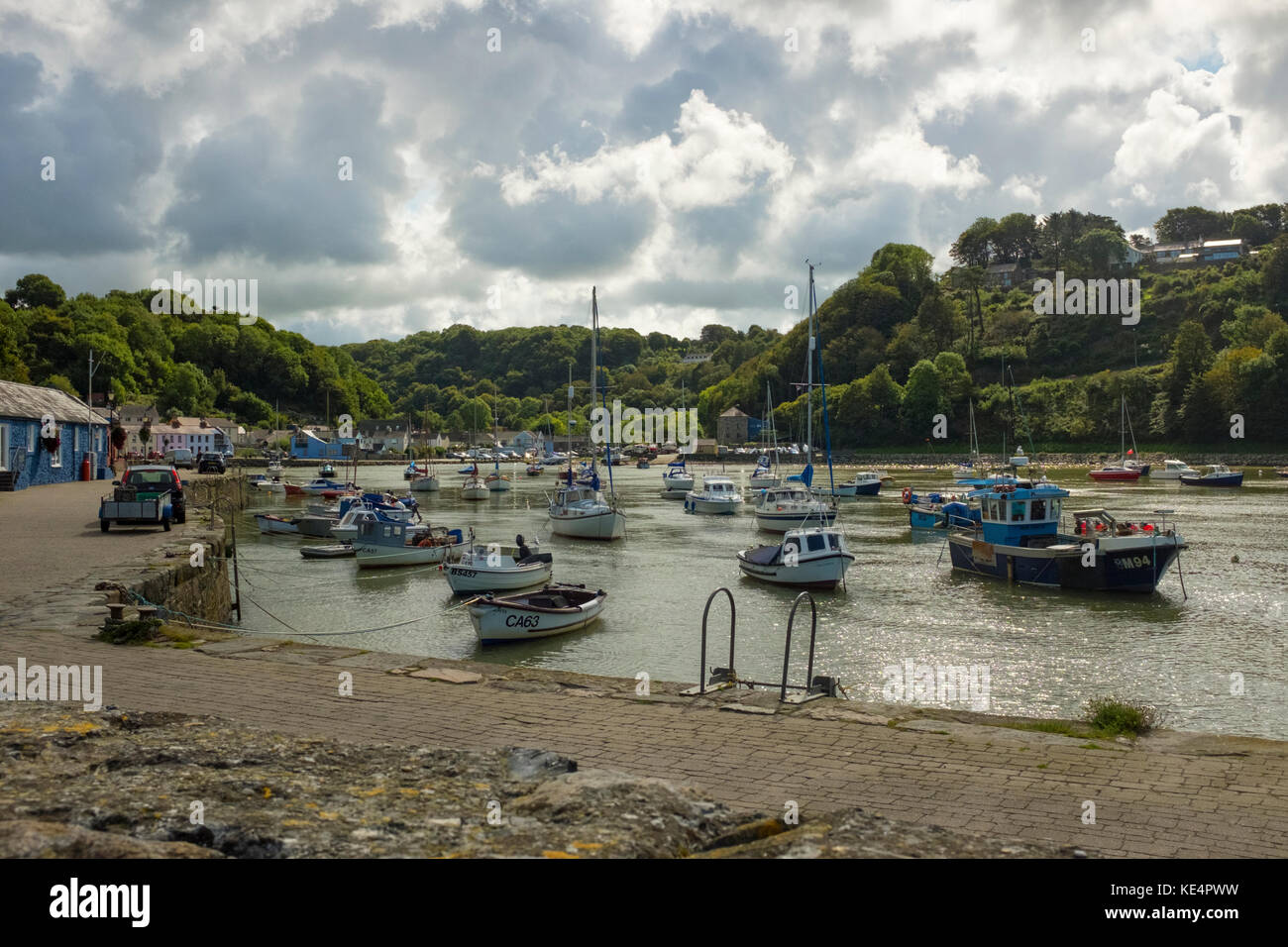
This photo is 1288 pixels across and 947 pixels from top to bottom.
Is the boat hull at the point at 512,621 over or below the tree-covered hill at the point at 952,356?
below

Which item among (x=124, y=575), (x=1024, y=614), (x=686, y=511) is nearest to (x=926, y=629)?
(x=1024, y=614)

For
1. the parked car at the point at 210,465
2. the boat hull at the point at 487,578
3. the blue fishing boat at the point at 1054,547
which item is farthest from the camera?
the parked car at the point at 210,465

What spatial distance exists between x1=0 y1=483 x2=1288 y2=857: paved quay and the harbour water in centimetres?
671

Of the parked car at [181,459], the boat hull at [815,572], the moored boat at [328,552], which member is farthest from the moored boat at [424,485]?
the boat hull at [815,572]

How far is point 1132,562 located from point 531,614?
19050mm

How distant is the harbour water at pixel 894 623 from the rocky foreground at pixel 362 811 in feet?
41.1

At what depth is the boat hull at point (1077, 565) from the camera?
28250mm

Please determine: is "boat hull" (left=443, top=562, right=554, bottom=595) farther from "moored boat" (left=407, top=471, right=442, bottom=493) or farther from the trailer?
"moored boat" (left=407, top=471, right=442, bottom=493)

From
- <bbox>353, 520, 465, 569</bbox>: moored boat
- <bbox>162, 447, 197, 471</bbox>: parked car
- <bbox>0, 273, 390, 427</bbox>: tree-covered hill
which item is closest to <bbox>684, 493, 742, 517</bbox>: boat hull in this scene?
<bbox>353, 520, 465, 569</bbox>: moored boat

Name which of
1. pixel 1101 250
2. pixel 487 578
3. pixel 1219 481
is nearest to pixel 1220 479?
pixel 1219 481

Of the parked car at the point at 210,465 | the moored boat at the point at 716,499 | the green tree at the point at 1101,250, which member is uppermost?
the green tree at the point at 1101,250

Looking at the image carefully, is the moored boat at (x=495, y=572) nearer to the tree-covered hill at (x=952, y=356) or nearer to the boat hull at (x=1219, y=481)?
the boat hull at (x=1219, y=481)

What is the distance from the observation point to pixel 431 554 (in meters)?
35.7
